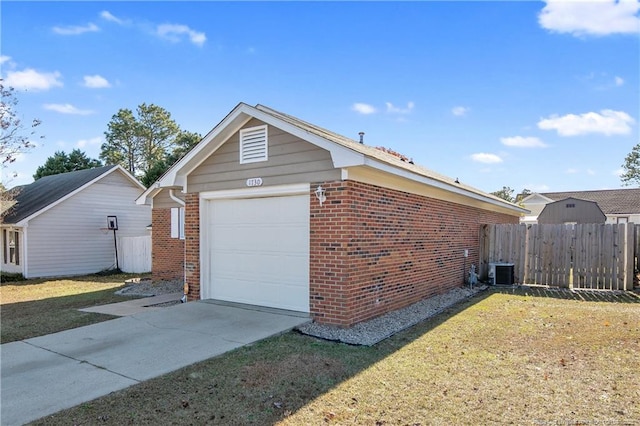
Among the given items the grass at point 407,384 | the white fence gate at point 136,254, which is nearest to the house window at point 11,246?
the white fence gate at point 136,254

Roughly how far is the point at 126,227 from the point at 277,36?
536 inches

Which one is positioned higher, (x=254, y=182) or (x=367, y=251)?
(x=254, y=182)

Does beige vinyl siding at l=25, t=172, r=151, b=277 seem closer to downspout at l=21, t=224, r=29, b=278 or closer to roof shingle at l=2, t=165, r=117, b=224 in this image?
downspout at l=21, t=224, r=29, b=278

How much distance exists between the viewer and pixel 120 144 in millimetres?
40000

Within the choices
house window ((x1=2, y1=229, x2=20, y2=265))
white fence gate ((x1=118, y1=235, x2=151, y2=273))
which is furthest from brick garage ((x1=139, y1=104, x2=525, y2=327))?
house window ((x1=2, y1=229, x2=20, y2=265))

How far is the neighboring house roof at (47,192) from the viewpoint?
16719 mm

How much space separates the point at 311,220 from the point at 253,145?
210cm

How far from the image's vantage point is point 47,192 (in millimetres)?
18922

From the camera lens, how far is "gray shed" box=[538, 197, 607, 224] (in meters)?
29.3

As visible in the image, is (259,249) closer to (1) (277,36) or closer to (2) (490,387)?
(2) (490,387)

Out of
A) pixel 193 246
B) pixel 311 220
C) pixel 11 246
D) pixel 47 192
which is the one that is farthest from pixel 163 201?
pixel 11 246

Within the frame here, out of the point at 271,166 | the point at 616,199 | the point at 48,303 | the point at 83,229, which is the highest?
the point at 271,166

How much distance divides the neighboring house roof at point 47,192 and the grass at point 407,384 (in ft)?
52.4

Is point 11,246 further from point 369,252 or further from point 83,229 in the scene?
point 369,252
